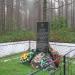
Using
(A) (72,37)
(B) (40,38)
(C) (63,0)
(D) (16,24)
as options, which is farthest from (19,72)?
(C) (63,0)

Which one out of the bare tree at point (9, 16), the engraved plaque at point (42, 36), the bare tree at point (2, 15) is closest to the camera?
the engraved plaque at point (42, 36)

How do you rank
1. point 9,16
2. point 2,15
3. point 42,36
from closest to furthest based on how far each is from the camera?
1. point 42,36
2. point 2,15
3. point 9,16

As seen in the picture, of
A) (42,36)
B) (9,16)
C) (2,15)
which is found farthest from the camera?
(9,16)

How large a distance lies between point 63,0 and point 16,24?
5.66 metres

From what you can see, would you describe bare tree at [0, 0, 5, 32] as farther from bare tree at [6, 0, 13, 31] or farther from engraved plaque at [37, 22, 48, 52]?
engraved plaque at [37, 22, 48, 52]

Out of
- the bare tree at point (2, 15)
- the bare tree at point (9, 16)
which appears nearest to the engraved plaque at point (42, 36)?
the bare tree at point (2, 15)

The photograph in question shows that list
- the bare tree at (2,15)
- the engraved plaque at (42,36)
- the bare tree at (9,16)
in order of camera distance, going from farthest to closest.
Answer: the bare tree at (9,16) → the bare tree at (2,15) → the engraved plaque at (42,36)

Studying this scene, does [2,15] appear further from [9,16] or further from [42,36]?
[42,36]

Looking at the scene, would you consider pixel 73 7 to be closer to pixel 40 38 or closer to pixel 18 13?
pixel 18 13

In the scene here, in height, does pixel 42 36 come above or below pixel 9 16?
below

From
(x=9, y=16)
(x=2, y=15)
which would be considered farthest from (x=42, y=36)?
(x=9, y=16)

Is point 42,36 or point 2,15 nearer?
point 42,36

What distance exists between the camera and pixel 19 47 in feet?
69.4

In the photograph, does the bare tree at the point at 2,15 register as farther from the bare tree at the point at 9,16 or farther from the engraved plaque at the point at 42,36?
the engraved plaque at the point at 42,36
